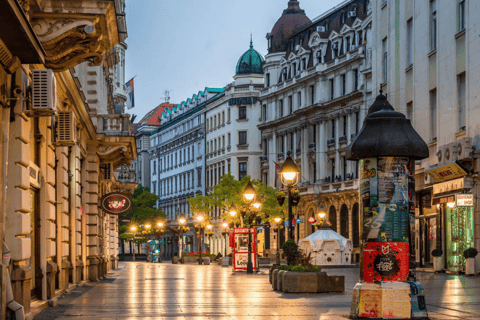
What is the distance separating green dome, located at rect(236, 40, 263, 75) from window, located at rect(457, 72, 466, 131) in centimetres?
7469

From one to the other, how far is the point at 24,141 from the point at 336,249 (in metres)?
39.9

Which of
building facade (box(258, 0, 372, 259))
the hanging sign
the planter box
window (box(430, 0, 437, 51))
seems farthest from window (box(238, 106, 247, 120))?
the planter box

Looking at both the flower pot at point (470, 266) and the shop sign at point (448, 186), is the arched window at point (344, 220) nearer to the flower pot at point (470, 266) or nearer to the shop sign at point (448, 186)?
the shop sign at point (448, 186)

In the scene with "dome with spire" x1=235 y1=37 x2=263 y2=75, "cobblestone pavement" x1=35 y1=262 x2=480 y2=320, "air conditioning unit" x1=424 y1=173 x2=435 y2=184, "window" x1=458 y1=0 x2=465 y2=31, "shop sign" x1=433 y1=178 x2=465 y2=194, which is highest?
"dome with spire" x1=235 y1=37 x2=263 y2=75

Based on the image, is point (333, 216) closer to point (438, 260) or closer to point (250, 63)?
point (250, 63)

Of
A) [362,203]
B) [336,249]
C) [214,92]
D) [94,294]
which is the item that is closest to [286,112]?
[214,92]

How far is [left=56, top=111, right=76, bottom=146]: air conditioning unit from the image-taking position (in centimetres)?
2086

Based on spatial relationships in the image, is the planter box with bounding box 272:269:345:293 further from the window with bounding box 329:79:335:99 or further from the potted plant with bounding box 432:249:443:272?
the window with bounding box 329:79:335:99

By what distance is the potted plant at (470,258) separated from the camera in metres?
34.0

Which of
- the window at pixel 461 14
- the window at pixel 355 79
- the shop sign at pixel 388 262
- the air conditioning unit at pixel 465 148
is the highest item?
the window at pixel 355 79

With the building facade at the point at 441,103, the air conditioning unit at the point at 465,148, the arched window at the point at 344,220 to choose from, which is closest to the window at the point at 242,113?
the arched window at the point at 344,220

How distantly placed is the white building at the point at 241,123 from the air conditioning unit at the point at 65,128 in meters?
84.4

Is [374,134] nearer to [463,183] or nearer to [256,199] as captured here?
[463,183]

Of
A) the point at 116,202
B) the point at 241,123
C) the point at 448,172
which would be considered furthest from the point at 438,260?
the point at 241,123
